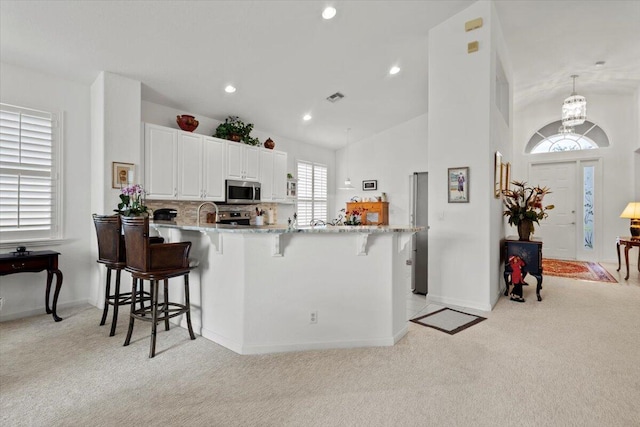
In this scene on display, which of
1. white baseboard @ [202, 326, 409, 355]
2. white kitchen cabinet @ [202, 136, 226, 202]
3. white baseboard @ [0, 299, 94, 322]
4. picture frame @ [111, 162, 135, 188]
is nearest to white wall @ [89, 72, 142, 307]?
picture frame @ [111, 162, 135, 188]

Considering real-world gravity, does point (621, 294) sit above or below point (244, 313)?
below

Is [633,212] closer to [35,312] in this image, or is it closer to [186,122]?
[186,122]

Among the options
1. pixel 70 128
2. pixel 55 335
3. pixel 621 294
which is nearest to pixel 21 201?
pixel 70 128

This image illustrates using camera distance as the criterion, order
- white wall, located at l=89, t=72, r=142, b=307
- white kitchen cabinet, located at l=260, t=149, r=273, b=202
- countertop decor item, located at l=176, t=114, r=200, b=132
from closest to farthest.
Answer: white wall, located at l=89, t=72, r=142, b=307 → countertop decor item, located at l=176, t=114, r=200, b=132 → white kitchen cabinet, located at l=260, t=149, r=273, b=202

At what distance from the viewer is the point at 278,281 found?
8.82 feet

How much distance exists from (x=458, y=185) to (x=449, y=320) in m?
1.65

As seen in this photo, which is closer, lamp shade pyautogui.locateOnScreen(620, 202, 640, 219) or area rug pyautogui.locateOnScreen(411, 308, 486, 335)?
area rug pyautogui.locateOnScreen(411, 308, 486, 335)

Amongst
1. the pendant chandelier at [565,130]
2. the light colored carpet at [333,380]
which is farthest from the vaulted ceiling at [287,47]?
the light colored carpet at [333,380]

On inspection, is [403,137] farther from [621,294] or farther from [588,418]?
[588,418]

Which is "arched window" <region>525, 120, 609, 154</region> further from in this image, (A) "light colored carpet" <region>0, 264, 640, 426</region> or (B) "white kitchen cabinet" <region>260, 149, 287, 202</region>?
(B) "white kitchen cabinet" <region>260, 149, 287, 202</region>

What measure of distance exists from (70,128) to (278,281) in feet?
10.9

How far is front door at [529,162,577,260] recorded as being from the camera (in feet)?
23.7

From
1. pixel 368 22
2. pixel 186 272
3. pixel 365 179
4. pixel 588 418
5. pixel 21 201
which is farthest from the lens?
pixel 365 179

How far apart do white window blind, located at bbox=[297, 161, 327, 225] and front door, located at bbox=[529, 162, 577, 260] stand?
15.8 ft
